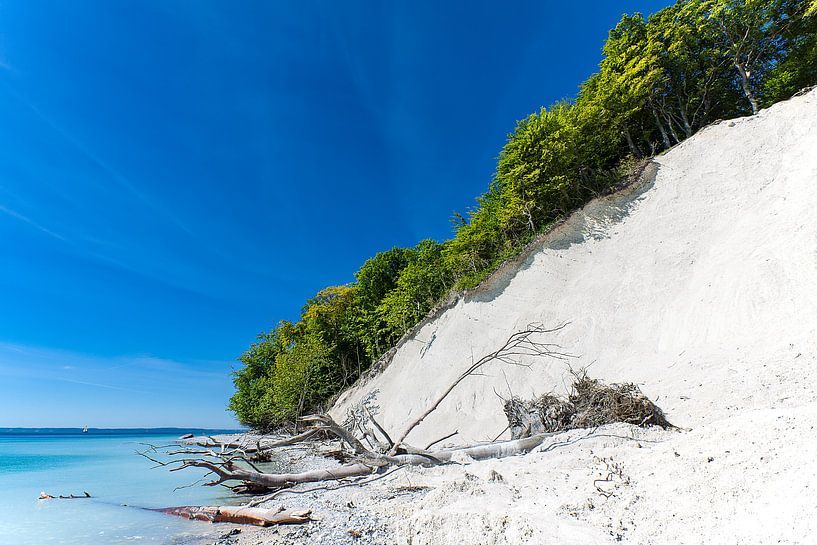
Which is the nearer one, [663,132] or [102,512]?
[102,512]

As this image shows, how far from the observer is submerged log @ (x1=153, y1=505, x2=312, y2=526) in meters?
5.43

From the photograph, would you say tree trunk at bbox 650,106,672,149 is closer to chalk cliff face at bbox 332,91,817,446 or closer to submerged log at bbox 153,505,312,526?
chalk cliff face at bbox 332,91,817,446

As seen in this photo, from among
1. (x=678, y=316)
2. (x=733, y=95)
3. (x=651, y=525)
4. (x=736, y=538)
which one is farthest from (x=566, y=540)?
(x=733, y=95)

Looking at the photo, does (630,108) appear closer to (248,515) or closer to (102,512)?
(248,515)

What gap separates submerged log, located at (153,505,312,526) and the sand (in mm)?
374

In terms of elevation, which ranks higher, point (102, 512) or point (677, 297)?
point (677, 297)

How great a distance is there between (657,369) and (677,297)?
320 centimetres

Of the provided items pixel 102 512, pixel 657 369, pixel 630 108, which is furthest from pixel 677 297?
pixel 102 512

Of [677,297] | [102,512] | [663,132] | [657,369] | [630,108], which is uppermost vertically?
[630,108]

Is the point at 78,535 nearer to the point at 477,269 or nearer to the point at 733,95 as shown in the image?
the point at 477,269

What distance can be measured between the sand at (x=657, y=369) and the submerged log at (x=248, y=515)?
1.23ft

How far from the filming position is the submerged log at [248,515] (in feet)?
17.8

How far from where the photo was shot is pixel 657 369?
30.0 feet

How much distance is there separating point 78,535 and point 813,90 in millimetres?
24293
